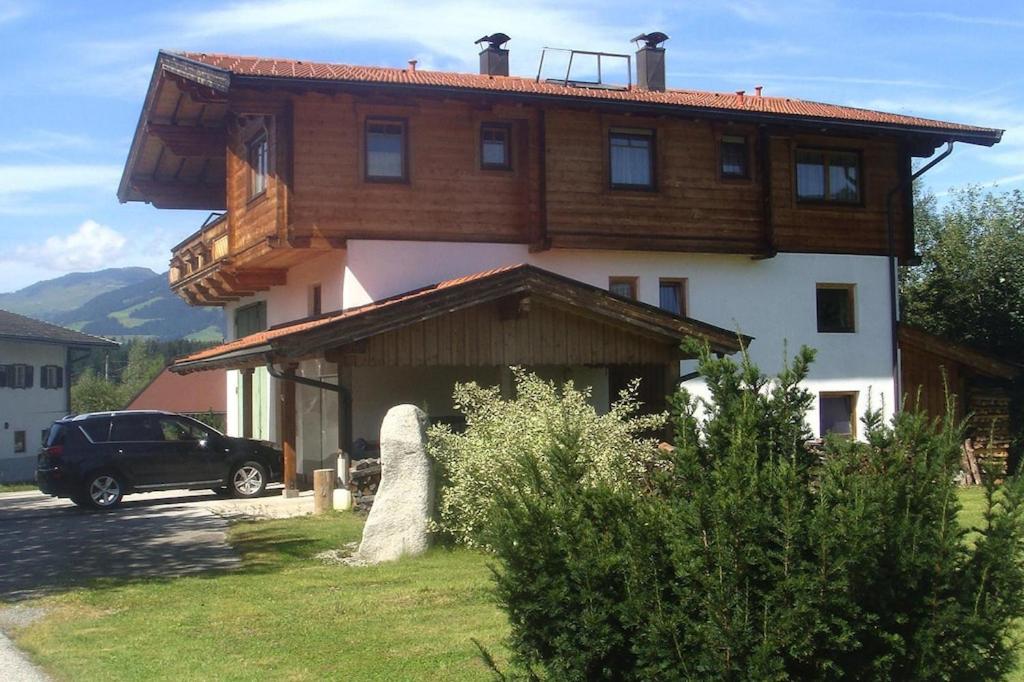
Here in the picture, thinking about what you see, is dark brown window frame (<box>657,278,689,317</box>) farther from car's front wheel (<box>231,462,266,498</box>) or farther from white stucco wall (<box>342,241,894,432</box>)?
car's front wheel (<box>231,462,266,498</box>)

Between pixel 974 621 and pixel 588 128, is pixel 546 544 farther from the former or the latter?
pixel 588 128

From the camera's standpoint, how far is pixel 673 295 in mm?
23672

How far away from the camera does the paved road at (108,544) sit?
1234cm

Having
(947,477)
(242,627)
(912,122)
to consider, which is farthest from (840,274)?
(947,477)

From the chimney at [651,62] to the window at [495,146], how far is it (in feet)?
17.1

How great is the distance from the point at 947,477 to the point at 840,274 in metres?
19.7

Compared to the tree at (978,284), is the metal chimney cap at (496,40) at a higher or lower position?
higher

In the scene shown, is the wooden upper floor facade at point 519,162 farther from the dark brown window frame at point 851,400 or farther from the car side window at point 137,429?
the car side window at point 137,429

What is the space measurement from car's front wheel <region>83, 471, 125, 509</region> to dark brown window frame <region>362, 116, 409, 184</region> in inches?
268

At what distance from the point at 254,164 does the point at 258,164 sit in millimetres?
285

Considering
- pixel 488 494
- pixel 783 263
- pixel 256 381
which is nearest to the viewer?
pixel 488 494

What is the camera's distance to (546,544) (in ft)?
18.5

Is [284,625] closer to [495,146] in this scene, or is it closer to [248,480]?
[248,480]

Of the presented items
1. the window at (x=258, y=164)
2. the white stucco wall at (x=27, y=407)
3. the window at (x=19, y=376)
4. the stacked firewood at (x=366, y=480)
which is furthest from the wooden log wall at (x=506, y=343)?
the window at (x=19, y=376)
